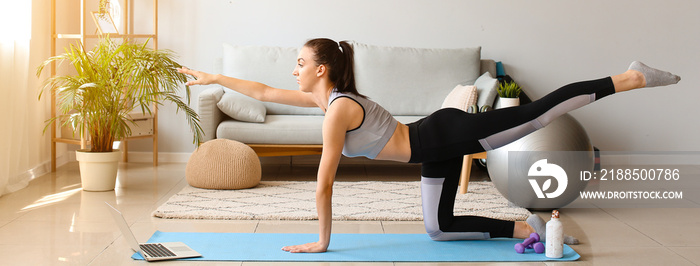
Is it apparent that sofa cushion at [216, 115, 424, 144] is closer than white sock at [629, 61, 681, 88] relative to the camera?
No

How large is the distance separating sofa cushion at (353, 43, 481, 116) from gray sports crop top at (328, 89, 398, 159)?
224 cm

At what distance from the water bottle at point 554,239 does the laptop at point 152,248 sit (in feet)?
4.41

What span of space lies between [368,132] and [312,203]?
117 cm

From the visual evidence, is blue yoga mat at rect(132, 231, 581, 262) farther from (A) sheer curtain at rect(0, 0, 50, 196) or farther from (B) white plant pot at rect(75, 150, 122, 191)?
(A) sheer curtain at rect(0, 0, 50, 196)

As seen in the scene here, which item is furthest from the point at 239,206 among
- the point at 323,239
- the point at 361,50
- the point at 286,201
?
the point at 361,50

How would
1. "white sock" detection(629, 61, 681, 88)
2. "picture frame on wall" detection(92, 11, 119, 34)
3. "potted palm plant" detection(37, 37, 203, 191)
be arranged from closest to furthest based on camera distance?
"white sock" detection(629, 61, 681, 88) < "potted palm plant" detection(37, 37, 203, 191) < "picture frame on wall" detection(92, 11, 119, 34)

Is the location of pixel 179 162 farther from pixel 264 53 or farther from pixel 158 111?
pixel 264 53

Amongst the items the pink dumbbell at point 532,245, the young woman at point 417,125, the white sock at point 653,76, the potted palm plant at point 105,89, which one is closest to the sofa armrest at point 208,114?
the potted palm plant at point 105,89

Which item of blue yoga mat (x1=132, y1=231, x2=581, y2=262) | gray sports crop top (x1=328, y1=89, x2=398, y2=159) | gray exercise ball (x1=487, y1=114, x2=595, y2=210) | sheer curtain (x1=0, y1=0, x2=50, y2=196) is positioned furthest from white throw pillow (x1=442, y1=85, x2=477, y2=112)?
sheer curtain (x1=0, y1=0, x2=50, y2=196)

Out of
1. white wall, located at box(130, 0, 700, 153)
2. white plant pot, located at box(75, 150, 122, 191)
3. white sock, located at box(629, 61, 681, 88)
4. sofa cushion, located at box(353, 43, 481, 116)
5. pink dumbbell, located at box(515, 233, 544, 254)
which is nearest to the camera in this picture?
white sock, located at box(629, 61, 681, 88)

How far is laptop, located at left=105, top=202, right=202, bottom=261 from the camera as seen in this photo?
2.65 metres

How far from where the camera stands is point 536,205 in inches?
144

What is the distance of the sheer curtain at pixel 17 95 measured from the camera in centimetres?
396

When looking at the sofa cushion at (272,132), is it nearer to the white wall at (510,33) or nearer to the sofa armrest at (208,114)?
the sofa armrest at (208,114)
